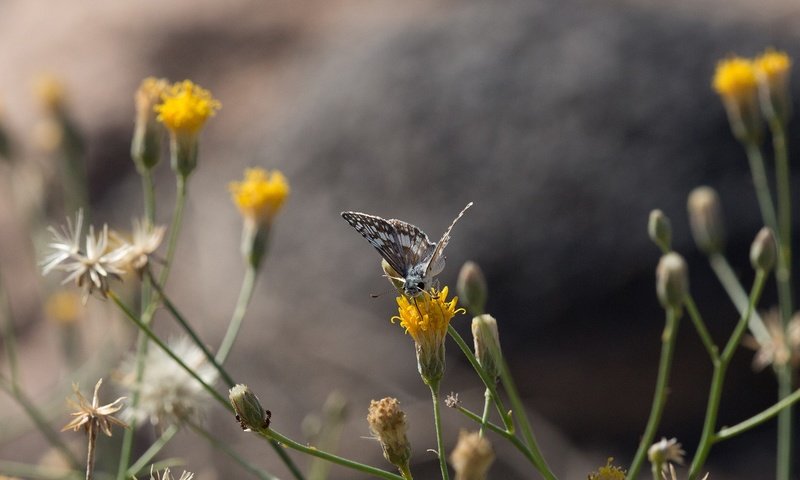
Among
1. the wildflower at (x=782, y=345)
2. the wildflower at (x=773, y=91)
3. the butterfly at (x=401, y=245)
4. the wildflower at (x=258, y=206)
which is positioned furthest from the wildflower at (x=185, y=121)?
the wildflower at (x=773, y=91)

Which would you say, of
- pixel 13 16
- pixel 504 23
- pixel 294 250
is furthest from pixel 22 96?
pixel 504 23

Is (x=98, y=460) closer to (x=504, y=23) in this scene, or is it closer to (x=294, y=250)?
(x=294, y=250)

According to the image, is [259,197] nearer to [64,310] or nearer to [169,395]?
[169,395]

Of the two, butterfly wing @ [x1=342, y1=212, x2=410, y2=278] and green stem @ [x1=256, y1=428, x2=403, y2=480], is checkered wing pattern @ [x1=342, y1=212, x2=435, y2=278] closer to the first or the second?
butterfly wing @ [x1=342, y1=212, x2=410, y2=278]

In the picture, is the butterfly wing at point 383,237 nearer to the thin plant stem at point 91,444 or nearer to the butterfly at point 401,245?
Answer: the butterfly at point 401,245

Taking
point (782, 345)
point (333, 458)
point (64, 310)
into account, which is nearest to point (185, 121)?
point (333, 458)

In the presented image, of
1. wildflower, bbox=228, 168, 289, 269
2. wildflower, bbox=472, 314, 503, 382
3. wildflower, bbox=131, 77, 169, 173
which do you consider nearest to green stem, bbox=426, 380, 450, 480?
wildflower, bbox=472, 314, 503, 382
